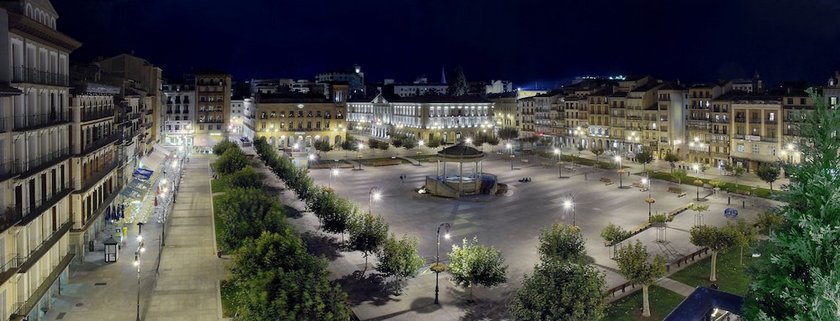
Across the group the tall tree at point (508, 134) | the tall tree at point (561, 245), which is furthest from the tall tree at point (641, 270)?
the tall tree at point (508, 134)

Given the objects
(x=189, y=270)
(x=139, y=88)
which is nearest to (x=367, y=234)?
(x=189, y=270)

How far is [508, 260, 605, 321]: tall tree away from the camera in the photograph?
2198 centimetres

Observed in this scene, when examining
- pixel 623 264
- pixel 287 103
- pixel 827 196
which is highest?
pixel 287 103

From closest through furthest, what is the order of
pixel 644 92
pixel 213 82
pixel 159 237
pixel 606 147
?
pixel 159 237, pixel 644 92, pixel 606 147, pixel 213 82

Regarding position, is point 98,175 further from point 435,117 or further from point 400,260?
point 435,117

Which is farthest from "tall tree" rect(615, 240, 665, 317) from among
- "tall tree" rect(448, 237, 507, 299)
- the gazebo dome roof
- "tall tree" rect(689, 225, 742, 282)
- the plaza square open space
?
the gazebo dome roof

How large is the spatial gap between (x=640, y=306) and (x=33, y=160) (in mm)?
29611

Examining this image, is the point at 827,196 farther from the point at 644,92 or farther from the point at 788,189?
the point at 644,92

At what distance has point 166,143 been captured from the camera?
4456 inches

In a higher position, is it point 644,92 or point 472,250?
point 644,92

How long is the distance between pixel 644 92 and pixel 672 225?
61.0m

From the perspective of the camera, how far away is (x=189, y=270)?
34.3 m

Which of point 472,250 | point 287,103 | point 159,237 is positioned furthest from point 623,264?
point 287,103

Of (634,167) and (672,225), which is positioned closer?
(672,225)
